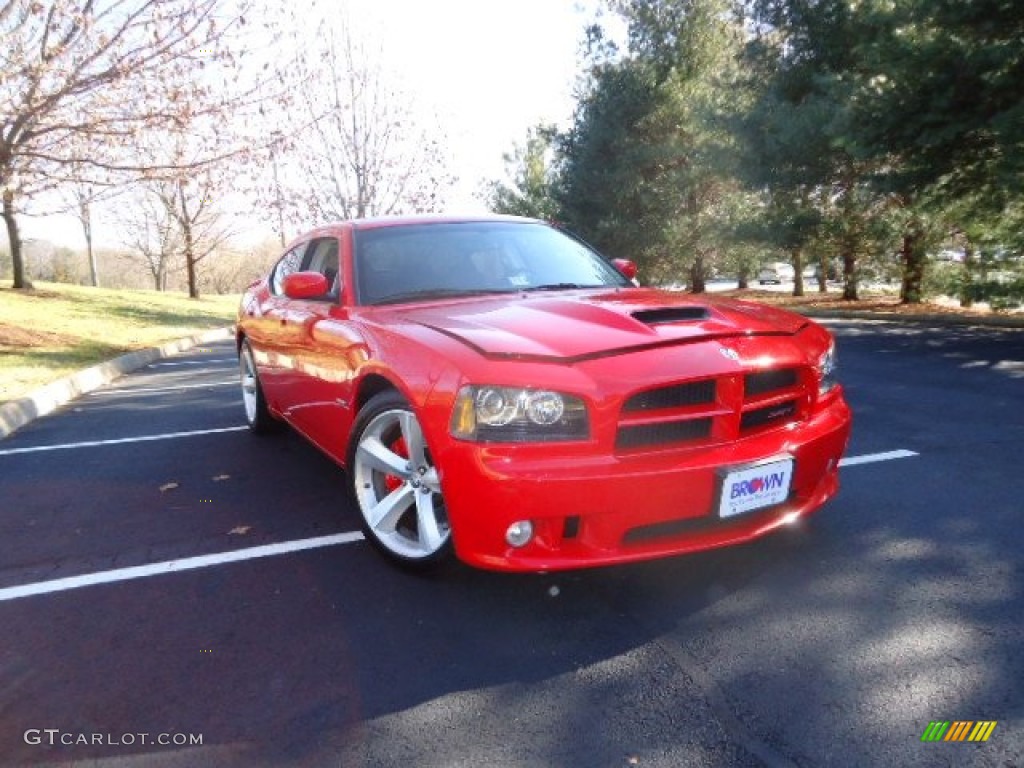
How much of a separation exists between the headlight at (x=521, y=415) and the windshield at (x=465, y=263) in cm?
120

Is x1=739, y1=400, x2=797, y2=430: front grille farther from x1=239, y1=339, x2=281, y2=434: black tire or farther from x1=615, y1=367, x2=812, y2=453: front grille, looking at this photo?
x1=239, y1=339, x2=281, y2=434: black tire

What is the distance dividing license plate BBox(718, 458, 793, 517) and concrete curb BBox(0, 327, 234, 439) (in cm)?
633

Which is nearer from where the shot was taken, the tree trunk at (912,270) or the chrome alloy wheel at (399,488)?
the chrome alloy wheel at (399,488)

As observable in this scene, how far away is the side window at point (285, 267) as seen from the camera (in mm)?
5027

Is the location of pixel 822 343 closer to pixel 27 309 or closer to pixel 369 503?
pixel 369 503

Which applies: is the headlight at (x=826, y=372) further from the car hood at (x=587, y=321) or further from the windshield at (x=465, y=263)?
the windshield at (x=465, y=263)

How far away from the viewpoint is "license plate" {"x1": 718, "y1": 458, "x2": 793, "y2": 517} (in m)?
2.53

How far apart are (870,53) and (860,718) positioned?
13378 millimetres

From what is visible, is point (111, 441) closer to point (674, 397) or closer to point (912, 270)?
point (674, 397)

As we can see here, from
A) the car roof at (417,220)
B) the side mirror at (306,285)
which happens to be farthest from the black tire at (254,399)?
the side mirror at (306,285)

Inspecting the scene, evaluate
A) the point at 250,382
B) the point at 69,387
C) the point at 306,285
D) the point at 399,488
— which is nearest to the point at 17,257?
the point at 69,387

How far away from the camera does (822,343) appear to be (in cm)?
313

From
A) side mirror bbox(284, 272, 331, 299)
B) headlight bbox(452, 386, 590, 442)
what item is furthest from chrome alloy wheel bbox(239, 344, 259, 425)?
headlight bbox(452, 386, 590, 442)

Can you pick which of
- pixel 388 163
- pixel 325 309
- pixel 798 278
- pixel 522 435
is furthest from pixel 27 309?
pixel 798 278
